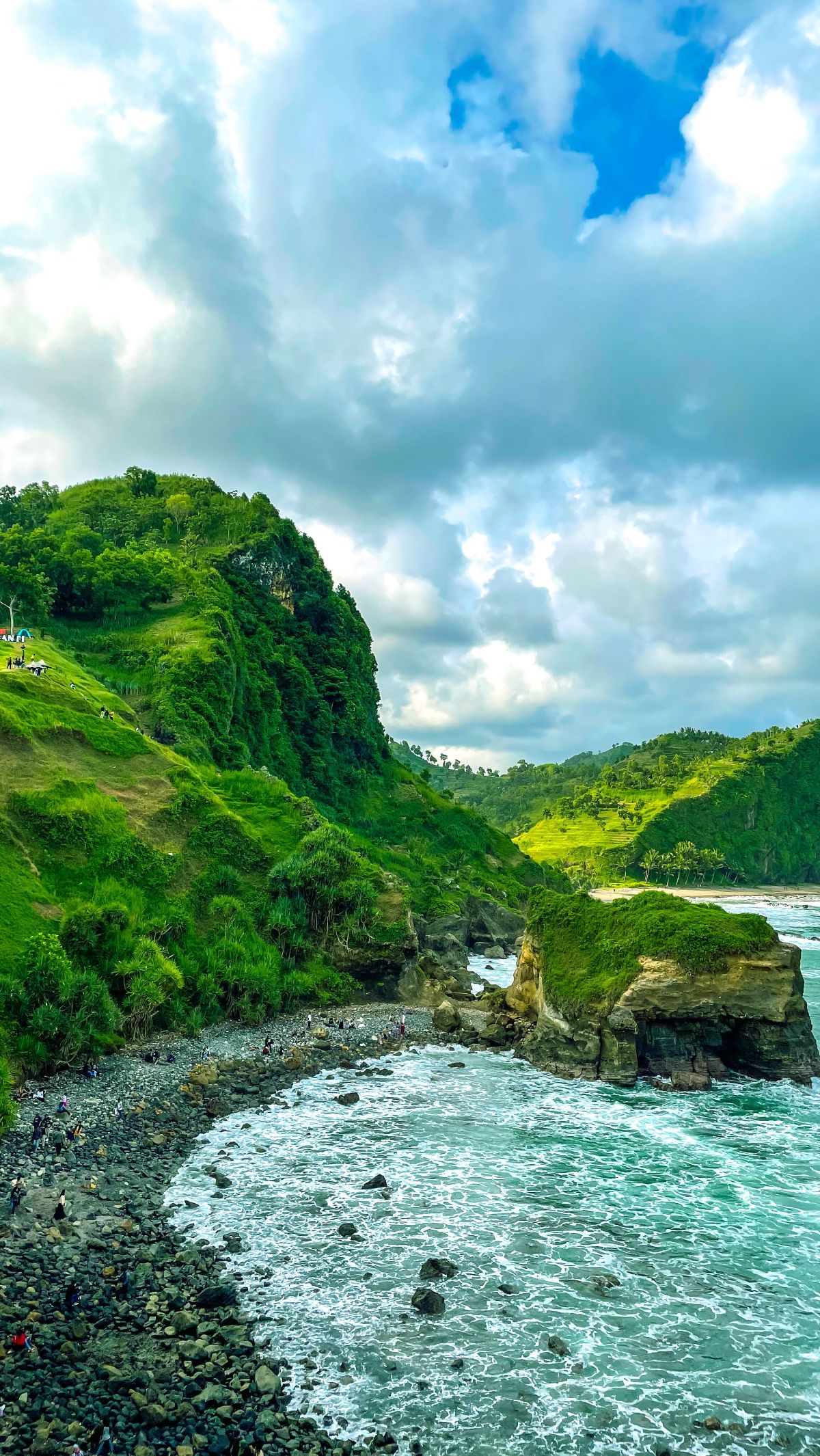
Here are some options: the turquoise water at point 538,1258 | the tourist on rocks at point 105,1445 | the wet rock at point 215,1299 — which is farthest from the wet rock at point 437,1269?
the tourist on rocks at point 105,1445

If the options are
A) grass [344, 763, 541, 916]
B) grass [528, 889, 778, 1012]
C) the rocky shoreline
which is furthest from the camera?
grass [344, 763, 541, 916]

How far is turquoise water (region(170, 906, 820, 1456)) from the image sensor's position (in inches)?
665

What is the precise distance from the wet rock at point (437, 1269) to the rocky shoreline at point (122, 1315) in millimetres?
5382

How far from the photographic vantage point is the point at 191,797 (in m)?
56.9

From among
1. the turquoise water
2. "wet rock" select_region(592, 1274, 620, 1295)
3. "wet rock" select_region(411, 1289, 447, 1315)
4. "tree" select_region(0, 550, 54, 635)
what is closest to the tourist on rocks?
the turquoise water

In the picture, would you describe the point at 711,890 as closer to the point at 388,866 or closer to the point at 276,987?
the point at 388,866

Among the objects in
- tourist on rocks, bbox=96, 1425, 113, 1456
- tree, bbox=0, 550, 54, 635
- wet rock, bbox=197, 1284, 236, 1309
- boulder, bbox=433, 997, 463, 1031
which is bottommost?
boulder, bbox=433, 997, 463, 1031

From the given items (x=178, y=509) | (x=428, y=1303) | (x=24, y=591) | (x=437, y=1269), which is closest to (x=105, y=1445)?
(x=428, y=1303)

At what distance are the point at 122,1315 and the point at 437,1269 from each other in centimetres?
884

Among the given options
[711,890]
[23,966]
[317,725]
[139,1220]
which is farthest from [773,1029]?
[711,890]

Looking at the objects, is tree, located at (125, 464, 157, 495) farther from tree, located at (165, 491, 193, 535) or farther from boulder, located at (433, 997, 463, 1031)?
boulder, located at (433, 997, 463, 1031)

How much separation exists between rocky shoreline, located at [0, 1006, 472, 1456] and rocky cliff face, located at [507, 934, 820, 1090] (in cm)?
2208

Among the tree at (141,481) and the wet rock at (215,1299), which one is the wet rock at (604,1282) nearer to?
the wet rock at (215,1299)

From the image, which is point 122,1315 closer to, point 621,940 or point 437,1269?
point 437,1269
